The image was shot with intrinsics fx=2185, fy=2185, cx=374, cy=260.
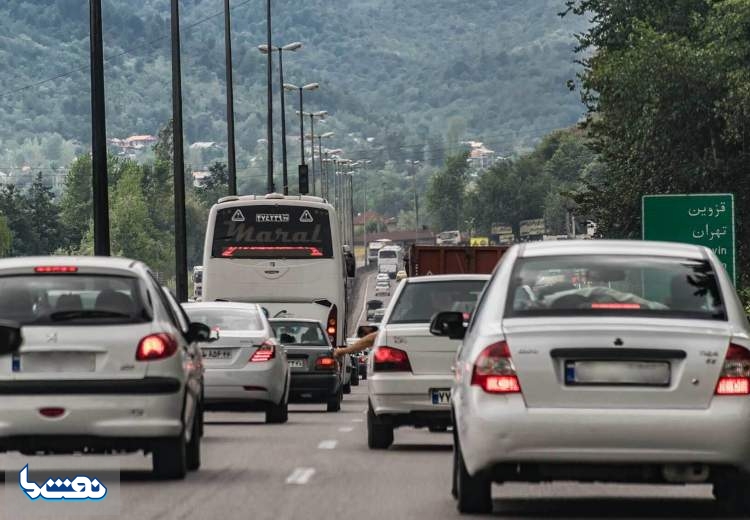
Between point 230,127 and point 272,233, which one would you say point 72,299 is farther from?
point 230,127

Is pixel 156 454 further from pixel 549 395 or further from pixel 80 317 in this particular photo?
pixel 549 395

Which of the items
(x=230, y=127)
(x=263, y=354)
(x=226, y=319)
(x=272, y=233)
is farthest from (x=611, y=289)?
(x=230, y=127)

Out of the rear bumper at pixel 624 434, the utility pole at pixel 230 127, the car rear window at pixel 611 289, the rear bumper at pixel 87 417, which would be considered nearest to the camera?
the rear bumper at pixel 624 434

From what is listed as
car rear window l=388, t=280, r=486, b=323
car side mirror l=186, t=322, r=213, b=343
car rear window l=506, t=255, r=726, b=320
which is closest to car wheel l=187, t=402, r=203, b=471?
car side mirror l=186, t=322, r=213, b=343

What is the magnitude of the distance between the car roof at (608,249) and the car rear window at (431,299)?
698cm

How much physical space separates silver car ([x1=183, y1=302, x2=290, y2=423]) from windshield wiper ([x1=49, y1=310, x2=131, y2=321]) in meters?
10.1

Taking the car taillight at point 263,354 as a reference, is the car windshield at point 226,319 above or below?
above

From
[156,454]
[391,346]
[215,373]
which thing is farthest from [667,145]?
[156,454]

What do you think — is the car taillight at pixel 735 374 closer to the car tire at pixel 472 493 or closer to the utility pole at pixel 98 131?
the car tire at pixel 472 493

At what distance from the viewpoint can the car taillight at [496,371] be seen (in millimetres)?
12117

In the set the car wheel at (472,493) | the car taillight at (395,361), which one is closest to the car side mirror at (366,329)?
the car taillight at (395,361)

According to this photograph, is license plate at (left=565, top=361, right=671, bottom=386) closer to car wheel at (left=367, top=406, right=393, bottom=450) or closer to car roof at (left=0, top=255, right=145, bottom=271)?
car roof at (left=0, top=255, right=145, bottom=271)

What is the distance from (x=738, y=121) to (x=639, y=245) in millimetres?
44355
